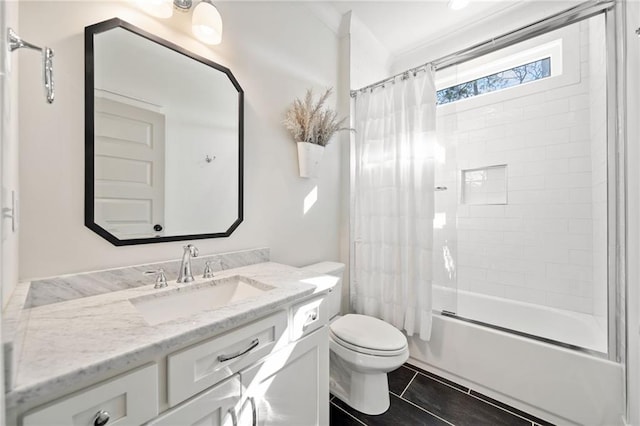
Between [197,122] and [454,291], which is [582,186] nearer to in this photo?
[454,291]

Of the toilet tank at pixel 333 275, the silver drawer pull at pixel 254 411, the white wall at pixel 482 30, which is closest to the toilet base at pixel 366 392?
the toilet tank at pixel 333 275

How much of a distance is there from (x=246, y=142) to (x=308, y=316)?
1.02 m

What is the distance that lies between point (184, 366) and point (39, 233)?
70 centimetres

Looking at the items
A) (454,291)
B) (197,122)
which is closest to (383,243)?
(454,291)

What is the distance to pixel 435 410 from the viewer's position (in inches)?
58.5

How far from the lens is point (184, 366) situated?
27.9 inches

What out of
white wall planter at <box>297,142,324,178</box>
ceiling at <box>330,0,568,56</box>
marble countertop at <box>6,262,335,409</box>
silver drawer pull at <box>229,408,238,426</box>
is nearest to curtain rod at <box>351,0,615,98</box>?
ceiling at <box>330,0,568,56</box>

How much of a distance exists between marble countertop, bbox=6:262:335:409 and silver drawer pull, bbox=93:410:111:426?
74 mm

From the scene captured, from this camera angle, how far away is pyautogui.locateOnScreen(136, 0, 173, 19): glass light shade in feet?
3.62

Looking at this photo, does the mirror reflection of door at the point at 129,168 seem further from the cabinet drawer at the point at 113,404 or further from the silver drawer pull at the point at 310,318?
the silver drawer pull at the point at 310,318

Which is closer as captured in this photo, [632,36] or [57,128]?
[57,128]

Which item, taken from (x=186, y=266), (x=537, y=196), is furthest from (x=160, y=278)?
(x=537, y=196)

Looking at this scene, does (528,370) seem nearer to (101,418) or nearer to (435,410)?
(435,410)

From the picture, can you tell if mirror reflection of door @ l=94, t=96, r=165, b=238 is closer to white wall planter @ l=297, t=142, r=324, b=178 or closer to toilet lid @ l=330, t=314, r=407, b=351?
white wall planter @ l=297, t=142, r=324, b=178
